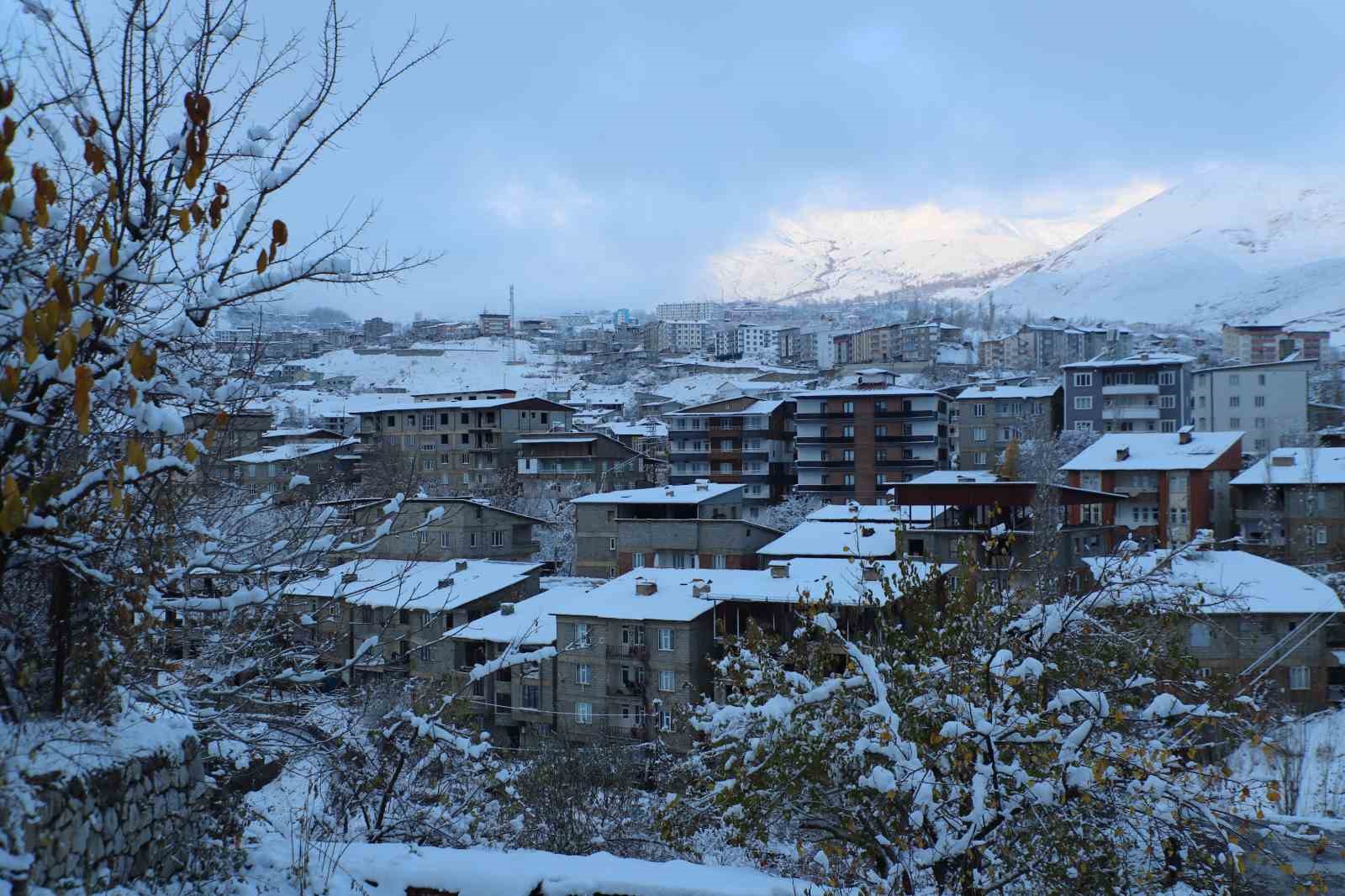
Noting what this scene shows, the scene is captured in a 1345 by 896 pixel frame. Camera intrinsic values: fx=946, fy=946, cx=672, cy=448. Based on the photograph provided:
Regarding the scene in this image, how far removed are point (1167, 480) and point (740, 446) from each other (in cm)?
1973

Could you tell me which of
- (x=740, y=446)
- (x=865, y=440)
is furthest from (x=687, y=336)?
(x=865, y=440)

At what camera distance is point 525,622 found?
72.2ft

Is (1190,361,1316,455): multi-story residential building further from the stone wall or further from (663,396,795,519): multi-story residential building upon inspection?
the stone wall

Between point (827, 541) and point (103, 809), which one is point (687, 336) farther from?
point (103, 809)

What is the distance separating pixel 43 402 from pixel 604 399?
82990mm

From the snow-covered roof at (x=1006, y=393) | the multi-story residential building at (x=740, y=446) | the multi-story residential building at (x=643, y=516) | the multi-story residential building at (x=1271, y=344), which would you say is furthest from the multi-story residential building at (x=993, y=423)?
the multi-story residential building at (x=1271, y=344)

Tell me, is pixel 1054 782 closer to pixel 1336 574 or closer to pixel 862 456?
pixel 1336 574

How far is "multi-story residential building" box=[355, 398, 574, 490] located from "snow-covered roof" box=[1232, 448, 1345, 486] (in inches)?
1244

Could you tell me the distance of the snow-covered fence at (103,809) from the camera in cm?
341

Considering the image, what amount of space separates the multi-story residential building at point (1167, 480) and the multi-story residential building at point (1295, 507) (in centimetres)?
89

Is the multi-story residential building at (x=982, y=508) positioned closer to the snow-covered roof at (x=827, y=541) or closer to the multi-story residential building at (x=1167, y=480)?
the snow-covered roof at (x=827, y=541)

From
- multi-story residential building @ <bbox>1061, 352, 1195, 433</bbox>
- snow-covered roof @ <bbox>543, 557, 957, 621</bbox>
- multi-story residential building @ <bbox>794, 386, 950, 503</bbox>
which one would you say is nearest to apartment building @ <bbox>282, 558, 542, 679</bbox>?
snow-covered roof @ <bbox>543, 557, 957, 621</bbox>

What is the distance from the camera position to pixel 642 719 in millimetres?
20516

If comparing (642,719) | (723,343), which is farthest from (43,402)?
(723,343)
